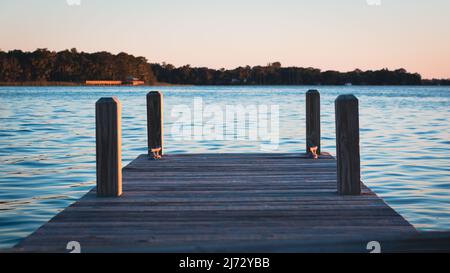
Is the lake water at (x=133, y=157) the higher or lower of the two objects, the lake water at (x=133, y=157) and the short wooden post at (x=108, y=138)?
the lower

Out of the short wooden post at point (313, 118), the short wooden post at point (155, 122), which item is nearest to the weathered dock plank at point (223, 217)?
the short wooden post at point (155, 122)

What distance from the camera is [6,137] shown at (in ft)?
81.0

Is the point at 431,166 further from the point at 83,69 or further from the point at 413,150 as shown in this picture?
the point at 83,69

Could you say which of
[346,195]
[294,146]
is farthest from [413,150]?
[346,195]

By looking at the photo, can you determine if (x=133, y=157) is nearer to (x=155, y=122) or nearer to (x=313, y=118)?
(x=155, y=122)

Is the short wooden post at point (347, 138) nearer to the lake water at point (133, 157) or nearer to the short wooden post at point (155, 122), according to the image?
the lake water at point (133, 157)

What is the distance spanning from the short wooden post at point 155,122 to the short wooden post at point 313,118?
2.47m

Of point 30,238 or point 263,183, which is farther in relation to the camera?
point 263,183

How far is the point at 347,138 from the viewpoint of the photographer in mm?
6387

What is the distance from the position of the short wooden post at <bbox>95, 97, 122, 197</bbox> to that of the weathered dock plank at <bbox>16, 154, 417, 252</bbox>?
30 centimetres

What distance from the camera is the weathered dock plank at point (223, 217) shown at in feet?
14.7

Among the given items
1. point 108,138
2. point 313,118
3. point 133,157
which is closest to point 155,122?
point 313,118

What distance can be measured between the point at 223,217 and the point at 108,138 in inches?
61.2
